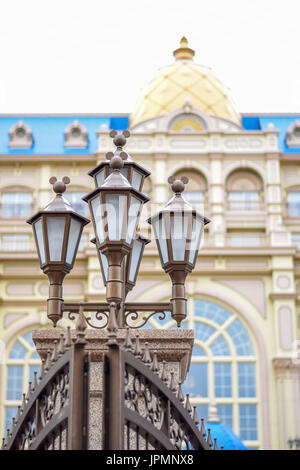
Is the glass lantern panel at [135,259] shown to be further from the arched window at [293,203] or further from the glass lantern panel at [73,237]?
the arched window at [293,203]

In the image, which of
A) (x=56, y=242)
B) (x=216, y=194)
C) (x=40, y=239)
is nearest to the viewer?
(x=56, y=242)

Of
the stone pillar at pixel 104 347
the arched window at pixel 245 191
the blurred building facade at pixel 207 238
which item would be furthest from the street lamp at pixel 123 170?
the arched window at pixel 245 191

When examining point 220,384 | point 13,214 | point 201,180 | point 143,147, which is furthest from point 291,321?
point 13,214

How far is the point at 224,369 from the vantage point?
87.1 feet

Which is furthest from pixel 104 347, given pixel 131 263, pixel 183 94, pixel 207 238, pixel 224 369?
pixel 183 94

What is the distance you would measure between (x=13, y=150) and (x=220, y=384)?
43.4ft

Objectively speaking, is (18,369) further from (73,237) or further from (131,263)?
(73,237)

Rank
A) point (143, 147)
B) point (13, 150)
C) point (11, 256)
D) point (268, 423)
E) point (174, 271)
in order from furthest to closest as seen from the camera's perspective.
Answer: point (13, 150)
point (143, 147)
point (11, 256)
point (268, 423)
point (174, 271)

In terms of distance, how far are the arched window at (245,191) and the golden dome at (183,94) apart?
3.12 meters

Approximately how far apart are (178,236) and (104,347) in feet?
4.00

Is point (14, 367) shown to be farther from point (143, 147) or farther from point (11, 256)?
point (143, 147)

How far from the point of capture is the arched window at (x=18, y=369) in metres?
26.7

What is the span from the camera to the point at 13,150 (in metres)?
32.3

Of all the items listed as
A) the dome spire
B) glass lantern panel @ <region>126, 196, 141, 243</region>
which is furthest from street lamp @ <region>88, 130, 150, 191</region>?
the dome spire
